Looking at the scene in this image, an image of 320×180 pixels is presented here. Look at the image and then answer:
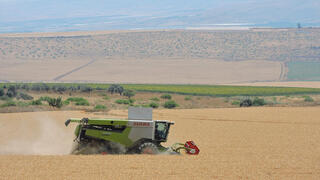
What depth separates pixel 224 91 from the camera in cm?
6194

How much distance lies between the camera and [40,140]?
2039 centimetres

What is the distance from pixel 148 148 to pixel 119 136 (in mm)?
1021

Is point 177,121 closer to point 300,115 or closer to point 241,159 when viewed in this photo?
point 300,115

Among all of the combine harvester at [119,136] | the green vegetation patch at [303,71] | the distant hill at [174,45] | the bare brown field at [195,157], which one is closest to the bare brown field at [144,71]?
the green vegetation patch at [303,71]

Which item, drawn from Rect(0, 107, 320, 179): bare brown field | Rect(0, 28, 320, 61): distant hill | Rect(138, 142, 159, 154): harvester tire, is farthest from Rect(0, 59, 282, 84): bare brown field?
Rect(138, 142, 159, 154): harvester tire

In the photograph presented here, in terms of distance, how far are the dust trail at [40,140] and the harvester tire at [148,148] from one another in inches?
106

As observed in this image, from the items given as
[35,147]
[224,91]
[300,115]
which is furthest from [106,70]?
[35,147]

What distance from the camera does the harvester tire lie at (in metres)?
Result: 17.8

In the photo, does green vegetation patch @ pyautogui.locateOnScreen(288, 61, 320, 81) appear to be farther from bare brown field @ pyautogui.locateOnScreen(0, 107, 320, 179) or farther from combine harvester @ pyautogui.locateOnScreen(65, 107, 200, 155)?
combine harvester @ pyautogui.locateOnScreen(65, 107, 200, 155)

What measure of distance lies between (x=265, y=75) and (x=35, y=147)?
76960 mm

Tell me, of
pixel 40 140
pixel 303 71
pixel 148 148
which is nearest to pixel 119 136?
pixel 148 148

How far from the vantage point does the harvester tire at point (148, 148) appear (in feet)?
58.2

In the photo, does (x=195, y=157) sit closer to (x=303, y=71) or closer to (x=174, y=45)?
(x=303, y=71)

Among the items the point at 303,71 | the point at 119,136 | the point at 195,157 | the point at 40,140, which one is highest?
the point at 119,136
